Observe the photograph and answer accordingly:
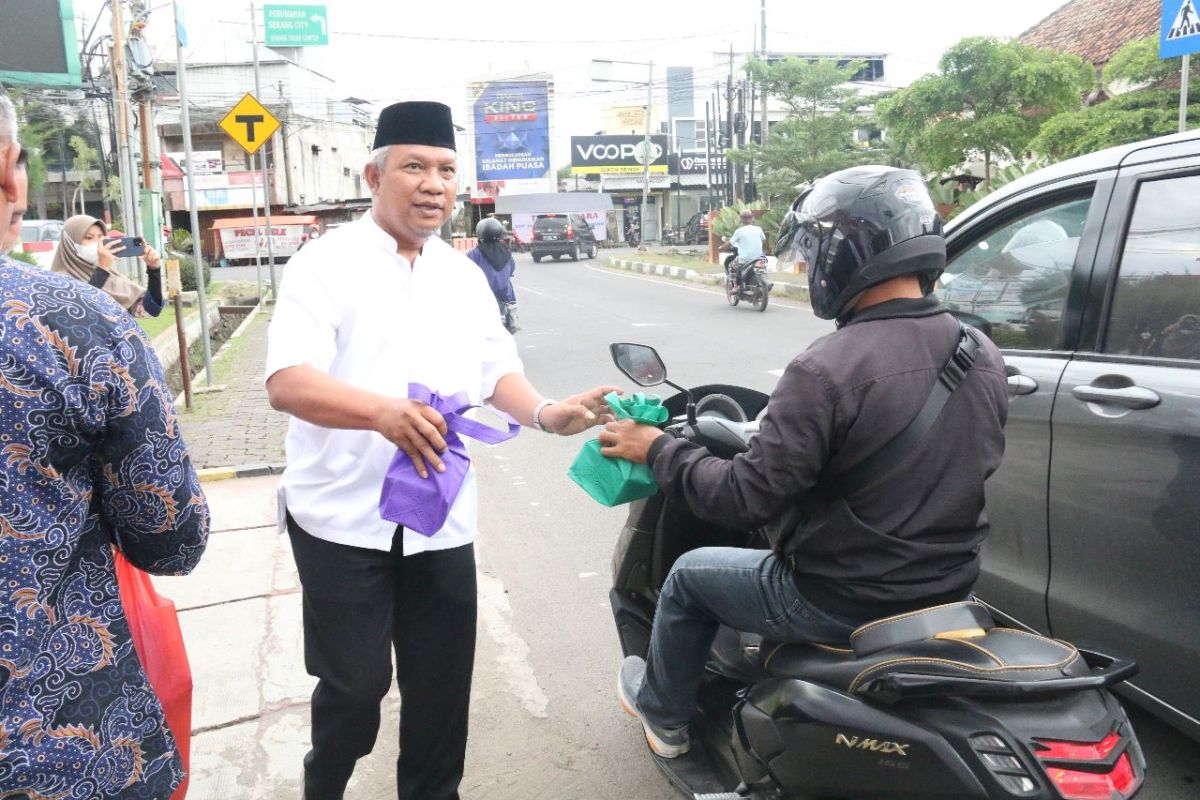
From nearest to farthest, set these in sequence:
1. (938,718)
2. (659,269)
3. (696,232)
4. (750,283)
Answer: (938,718) < (750,283) < (659,269) < (696,232)

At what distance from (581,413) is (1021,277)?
5.31 feet

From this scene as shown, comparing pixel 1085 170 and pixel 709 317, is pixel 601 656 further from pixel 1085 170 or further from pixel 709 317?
pixel 709 317

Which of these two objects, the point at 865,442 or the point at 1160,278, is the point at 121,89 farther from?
the point at 865,442

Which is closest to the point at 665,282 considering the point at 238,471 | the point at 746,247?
the point at 746,247

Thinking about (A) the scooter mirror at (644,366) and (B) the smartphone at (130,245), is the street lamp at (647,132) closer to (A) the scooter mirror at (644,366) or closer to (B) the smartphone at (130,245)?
(B) the smartphone at (130,245)

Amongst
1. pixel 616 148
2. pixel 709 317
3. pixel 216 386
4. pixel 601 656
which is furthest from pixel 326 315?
pixel 616 148

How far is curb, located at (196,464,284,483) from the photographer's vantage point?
22.4ft

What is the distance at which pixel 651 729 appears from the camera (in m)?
2.70

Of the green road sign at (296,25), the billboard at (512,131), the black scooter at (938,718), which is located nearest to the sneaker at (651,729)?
the black scooter at (938,718)

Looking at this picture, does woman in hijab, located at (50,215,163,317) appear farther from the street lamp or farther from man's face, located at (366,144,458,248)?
the street lamp

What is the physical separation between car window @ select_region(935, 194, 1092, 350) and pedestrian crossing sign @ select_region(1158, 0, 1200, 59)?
410 cm

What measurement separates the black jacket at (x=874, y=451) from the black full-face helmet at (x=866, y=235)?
0.21ft

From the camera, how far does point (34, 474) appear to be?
4.64ft

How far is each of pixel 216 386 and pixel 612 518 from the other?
596 cm
